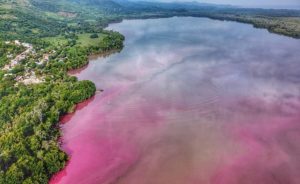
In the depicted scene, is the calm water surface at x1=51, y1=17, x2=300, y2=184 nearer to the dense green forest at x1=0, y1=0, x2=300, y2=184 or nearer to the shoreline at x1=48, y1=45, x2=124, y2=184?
the shoreline at x1=48, y1=45, x2=124, y2=184

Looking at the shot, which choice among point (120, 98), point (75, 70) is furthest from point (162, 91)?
point (75, 70)

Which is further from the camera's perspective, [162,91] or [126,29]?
[126,29]

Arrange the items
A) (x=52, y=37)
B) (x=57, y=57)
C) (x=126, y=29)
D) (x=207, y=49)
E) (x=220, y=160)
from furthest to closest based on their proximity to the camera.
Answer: (x=126, y=29) < (x=52, y=37) < (x=207, y=49) < (x=57, y=57) < (x=220, y=160)

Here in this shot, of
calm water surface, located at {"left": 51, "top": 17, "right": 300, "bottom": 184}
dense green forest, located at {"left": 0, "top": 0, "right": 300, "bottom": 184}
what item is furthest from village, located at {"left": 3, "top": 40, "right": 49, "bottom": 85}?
calm water surface, located at {"left": 51, "top": 17, "right": 300, "bottom": 184}

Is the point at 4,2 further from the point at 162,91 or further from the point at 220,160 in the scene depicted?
the point at 220,160

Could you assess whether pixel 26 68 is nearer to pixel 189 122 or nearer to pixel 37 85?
pixel 37 85

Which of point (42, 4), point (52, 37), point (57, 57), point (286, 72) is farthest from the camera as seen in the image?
point (42, 4)
